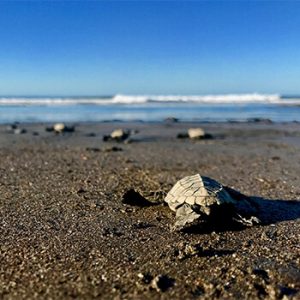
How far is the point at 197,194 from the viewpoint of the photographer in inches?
187

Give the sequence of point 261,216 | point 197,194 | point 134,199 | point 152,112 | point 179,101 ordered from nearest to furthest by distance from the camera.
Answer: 1. point 197,194
2. point 261,216
3. point 134,199
4. point 152,112
5. point 179,101

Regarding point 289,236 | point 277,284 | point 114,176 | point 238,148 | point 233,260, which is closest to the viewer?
point 277,284

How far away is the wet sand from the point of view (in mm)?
3133

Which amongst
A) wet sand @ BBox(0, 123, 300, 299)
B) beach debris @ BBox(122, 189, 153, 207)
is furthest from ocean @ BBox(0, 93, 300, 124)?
beach debris @ BBox(122, 189, 153, 207)

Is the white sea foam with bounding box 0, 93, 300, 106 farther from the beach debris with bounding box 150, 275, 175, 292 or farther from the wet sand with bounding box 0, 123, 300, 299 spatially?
the beach debris with bounding box 150, 275, 175, 292

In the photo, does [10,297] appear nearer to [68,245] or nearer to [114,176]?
[68,245]

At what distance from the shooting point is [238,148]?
12188 mm

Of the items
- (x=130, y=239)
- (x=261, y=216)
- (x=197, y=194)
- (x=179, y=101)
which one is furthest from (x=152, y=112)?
(x=130, y=239)

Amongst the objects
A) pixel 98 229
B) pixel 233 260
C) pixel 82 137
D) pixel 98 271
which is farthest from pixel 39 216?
pixel 82 137

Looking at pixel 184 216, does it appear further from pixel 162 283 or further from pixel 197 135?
pixel 197 135

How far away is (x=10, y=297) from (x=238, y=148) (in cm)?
1007

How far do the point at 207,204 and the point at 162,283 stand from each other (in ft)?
5.22

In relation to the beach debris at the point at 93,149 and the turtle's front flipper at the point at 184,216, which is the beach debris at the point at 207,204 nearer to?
the turtle's front flipper at the point at 184,216

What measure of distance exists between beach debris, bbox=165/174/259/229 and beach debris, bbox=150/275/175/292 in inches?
43.9
